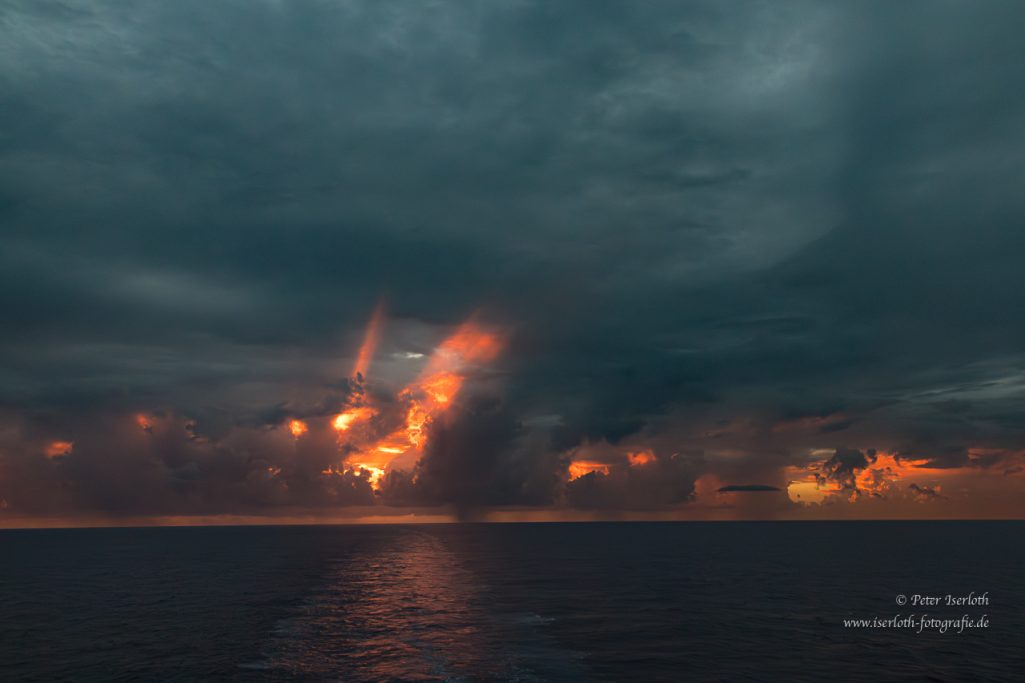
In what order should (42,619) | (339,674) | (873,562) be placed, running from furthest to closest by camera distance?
(873,562), (42,619), (339,674)

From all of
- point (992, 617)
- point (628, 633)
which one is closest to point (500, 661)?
point (628, 633)

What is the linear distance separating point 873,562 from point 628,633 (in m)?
121

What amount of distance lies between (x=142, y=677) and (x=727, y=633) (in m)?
50.2

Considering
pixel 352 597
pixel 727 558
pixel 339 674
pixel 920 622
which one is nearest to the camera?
pixel 339 674

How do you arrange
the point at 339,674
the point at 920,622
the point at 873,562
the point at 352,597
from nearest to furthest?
the point at 339,674
the point at 920,622
the point at 352,597
the point at 873,562

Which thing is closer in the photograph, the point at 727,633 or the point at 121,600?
the point at 727,633

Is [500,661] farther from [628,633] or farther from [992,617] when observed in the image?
[992,617]

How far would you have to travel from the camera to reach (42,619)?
7900 cm

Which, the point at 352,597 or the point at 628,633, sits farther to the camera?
the point at 352,597

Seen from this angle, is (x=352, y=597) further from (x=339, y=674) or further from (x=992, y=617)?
(x=992, y=617)

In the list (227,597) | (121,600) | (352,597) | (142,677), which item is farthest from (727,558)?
(142,677)

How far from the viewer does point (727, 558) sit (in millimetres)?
173750

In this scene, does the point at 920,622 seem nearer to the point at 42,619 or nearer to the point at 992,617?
the point at 992,617

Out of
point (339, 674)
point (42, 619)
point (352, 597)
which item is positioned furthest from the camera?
point (352, 597)
